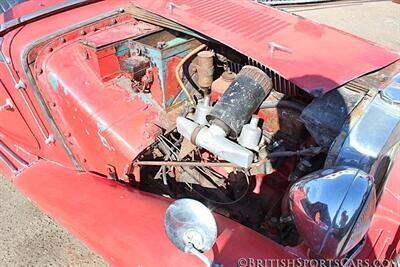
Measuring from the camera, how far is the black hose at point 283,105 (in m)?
1.88

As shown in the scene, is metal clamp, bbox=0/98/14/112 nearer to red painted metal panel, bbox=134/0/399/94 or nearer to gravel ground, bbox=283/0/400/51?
red painted metal panel, bbox=134/0/399/94

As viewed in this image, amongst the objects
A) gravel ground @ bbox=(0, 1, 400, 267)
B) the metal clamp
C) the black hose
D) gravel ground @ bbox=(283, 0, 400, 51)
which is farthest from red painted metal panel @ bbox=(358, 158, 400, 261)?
gravel ground @ bbox=(283, 0, 400, 51)

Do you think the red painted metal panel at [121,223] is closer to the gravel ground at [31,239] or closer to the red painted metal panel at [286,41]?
the gravel ground at [31,239]

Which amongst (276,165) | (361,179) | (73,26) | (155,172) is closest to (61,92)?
(73,26)

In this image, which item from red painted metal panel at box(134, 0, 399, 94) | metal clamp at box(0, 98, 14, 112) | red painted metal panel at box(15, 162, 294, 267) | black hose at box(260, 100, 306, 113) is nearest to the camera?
red painted metal panel at box(15, 162, 294, 267)

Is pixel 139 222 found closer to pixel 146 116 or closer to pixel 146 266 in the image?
pixel 146 266

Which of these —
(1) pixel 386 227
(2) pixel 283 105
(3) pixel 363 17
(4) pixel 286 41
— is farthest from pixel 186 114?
(3) pixel 363 17

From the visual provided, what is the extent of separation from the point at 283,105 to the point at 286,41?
36cm

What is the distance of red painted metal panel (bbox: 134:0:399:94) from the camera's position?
1.74 meters

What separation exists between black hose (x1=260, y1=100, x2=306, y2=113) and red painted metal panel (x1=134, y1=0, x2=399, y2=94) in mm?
212

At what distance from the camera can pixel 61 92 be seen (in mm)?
2135

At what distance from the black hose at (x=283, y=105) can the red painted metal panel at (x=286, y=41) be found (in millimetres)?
212

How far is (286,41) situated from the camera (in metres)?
1.99

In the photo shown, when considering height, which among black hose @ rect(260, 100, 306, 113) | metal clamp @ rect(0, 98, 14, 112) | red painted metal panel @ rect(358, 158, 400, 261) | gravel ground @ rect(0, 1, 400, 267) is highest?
black hose @ rect(260, 100, 306, 113)
